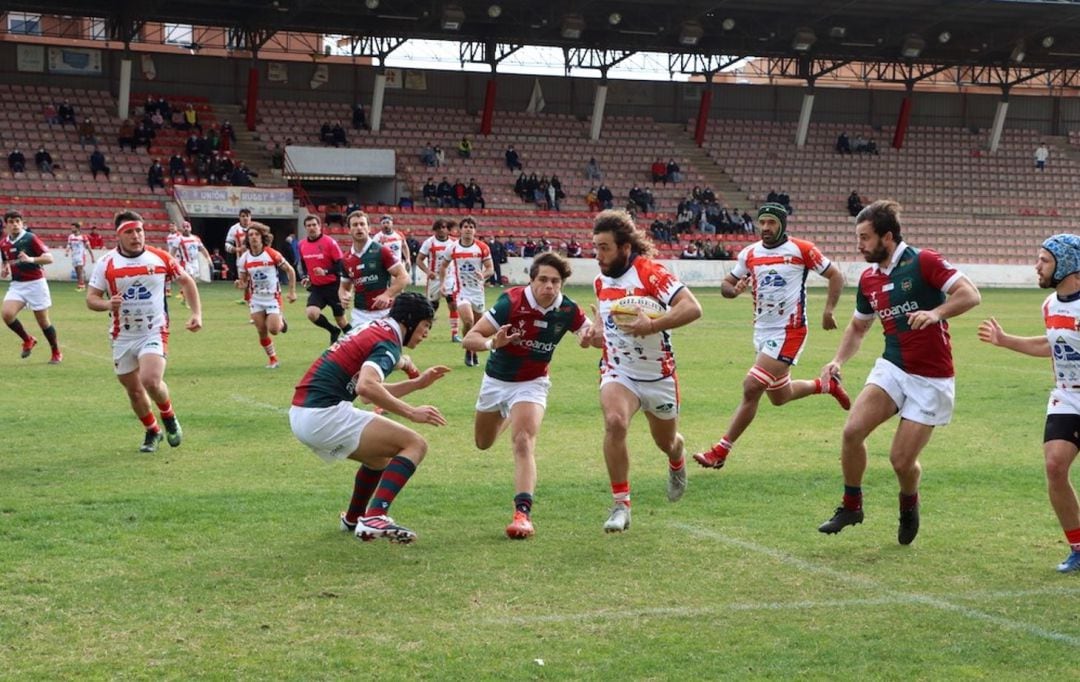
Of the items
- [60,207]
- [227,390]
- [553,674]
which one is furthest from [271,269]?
[60,207]

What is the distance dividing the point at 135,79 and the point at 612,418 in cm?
4882

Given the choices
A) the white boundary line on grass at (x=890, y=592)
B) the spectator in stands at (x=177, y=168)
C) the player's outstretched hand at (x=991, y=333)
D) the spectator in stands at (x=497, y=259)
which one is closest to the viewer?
Answer: the white boundary line on grass at (x=890, y=592)

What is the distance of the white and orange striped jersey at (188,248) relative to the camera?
3617 centimetres

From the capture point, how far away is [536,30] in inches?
2149

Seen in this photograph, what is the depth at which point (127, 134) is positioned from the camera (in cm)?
4825

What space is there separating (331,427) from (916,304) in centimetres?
381

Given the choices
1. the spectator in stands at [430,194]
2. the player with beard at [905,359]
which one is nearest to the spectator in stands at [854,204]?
the spectator in stands at [430,194]

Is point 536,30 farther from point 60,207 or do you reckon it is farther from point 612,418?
point 612,418

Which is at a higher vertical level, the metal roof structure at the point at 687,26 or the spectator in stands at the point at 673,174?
the metal roof structure at the point at 687,26

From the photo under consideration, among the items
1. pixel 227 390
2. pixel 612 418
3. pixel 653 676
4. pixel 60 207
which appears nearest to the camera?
pixel 653 676

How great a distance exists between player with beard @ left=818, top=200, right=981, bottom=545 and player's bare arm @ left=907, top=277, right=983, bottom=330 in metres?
0.01

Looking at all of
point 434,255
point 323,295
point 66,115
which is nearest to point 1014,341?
point 323,295

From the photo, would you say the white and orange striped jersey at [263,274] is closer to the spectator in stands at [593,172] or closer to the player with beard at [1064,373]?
the player with beard at [1064,373]

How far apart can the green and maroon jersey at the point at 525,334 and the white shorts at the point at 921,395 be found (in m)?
2.27
